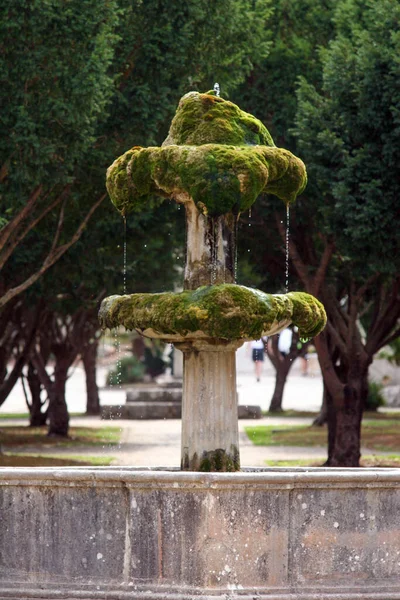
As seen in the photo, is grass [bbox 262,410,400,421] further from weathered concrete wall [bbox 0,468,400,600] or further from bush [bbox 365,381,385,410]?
weathered concrete wall [bbox 0,468,400,600]

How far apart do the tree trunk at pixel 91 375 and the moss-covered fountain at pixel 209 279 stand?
28.9 meters

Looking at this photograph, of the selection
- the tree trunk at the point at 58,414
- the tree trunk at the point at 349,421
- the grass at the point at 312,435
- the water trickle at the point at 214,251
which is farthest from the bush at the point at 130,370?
the water trickle at the point at 214,251

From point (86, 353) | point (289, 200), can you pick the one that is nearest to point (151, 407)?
point (86, 353)

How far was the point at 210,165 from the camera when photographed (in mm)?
10461

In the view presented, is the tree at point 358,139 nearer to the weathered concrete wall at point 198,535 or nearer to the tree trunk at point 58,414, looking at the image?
the weathered concrete wall at point 198,535

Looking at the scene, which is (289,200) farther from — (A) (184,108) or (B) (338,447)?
(B) (338,447)

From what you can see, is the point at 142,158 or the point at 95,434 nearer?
the point at 142,158

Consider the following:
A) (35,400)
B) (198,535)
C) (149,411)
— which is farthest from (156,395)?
(198,535)

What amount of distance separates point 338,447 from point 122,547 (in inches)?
565

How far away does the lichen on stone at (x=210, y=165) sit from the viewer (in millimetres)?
10469

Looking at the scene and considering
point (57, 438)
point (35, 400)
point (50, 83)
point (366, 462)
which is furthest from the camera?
point (35, 400)

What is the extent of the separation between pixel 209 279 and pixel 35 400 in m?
26.4

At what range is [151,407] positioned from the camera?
41.2m

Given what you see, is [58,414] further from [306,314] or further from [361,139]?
[306,314]
